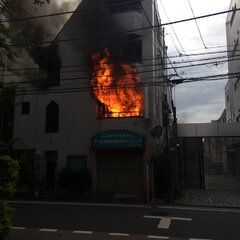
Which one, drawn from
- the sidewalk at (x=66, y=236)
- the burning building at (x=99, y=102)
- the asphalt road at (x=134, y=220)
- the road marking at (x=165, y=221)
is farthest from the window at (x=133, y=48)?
the sidewalk at (x=66, y=236)

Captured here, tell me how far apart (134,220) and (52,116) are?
39.6 feet

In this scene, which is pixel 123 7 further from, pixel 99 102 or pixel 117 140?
pixel 117 140

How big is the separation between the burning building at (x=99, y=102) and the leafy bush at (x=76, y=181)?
27.9 inches

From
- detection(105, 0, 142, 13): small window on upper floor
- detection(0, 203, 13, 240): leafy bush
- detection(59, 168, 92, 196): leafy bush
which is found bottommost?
detection(0, 203, 13, 240): leafy bush

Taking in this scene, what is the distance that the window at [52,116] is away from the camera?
2289cm

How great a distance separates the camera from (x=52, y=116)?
23016 millimetres

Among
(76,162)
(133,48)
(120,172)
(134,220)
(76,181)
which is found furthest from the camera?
(133,48)

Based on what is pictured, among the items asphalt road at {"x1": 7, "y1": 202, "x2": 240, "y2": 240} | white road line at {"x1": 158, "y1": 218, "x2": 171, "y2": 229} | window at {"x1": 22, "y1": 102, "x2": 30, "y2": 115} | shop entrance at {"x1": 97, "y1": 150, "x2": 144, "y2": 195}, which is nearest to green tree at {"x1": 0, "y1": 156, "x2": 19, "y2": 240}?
asphalt road at {"x1": 7, "y1": 202, "x2": 240, "y2": 240}

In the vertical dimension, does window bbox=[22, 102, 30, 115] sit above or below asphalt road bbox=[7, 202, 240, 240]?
above

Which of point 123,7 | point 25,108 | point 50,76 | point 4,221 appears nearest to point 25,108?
point 25,108

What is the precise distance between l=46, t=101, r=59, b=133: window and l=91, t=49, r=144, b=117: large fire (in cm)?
289

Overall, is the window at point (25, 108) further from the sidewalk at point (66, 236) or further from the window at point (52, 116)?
the sidewalk at point (66, 236)

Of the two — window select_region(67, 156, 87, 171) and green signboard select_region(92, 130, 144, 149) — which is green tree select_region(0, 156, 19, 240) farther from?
window select_region(67, 156, 87, 171)

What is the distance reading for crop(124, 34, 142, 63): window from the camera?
2203 centimetres
